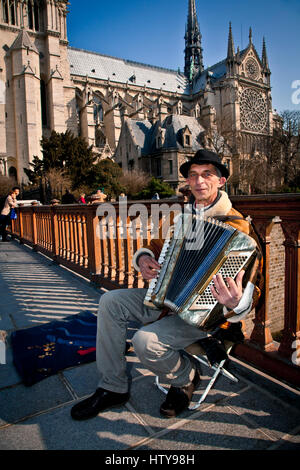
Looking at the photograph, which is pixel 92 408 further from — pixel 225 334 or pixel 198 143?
pixel 198 143

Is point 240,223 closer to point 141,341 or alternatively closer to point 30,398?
point 141,341

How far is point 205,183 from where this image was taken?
7.03ft

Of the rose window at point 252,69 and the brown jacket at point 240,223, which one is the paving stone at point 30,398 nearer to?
the brown jacket at point 240,223

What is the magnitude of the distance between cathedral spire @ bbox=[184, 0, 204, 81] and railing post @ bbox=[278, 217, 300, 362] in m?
78.0

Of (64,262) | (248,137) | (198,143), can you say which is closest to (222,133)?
(198,143)

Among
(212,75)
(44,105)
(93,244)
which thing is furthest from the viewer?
(212,75)

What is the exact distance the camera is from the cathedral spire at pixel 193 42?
230 ft

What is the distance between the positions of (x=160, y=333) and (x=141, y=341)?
13 cm

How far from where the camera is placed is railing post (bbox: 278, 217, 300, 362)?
6.53ft

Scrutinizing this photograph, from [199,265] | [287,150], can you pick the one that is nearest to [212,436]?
[199,265]

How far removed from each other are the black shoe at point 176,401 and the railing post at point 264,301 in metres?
0.66

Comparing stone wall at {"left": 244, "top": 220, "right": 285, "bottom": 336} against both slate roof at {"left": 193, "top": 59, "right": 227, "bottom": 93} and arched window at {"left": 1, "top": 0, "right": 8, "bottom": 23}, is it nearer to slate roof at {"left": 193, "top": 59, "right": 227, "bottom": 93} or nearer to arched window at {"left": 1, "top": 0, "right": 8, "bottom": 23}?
arched window at {"left": 1, "top": 0, "right": 8, "bottom": 23}

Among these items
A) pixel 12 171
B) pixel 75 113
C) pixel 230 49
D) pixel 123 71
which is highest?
pixel 230 49

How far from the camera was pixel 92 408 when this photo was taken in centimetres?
192
